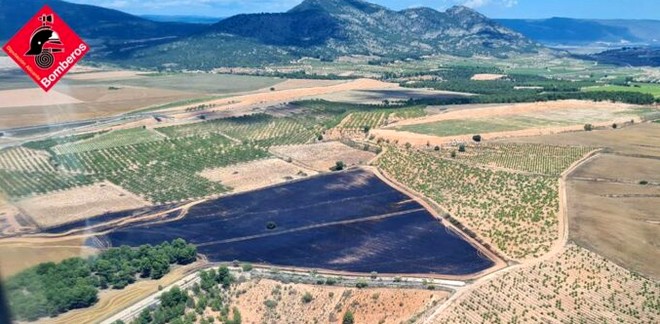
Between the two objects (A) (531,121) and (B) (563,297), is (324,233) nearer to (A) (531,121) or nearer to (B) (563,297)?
(B) (563,297)

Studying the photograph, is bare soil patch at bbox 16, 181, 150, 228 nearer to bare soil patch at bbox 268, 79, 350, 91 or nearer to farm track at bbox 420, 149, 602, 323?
farm track at bbox 420, 149, 602, 323

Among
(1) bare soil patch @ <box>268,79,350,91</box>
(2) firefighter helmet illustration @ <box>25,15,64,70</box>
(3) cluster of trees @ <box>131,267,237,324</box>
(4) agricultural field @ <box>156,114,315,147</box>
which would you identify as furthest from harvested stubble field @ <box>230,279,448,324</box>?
(1) bare soil patch @ <box>268,79,350,91</box>

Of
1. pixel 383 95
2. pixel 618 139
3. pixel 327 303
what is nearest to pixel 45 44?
pixel 327 303

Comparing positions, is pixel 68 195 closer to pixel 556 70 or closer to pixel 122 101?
pixel 122 101

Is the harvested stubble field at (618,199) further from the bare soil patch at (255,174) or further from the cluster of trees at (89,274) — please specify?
the cluster of trees at (89,274)

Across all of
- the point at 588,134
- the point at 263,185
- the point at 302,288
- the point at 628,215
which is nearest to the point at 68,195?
the point at 263,185
